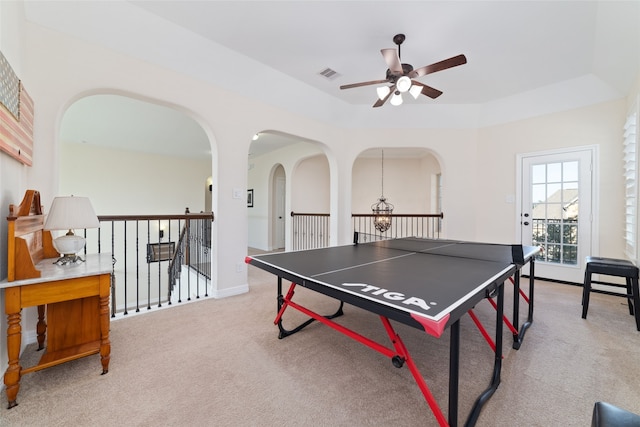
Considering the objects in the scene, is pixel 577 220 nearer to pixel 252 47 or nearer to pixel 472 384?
pixel 472 384

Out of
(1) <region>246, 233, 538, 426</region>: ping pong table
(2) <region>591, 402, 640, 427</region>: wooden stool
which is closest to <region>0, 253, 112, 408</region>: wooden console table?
(1) <region>246, 233, 538, 426</region>: ping pong table

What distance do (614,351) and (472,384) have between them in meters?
1.35

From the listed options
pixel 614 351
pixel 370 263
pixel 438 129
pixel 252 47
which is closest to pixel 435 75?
pixel 438 129

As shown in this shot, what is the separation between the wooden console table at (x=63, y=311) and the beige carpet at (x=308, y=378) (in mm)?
128

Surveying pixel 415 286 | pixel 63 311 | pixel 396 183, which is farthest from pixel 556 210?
pixel 63 311

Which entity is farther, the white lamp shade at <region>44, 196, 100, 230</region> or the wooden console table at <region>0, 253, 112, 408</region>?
the white lamp shade at <region>44, 196, 100, 230</region>

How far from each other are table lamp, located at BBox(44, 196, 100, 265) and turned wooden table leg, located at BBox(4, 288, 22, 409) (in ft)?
1.17

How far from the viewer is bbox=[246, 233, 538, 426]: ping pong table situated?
3.42 ft

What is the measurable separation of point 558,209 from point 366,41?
373cm

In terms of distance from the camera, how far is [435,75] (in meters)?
3.53

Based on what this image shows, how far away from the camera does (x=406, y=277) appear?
147 centimetres

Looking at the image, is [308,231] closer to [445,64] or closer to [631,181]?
[445,64]

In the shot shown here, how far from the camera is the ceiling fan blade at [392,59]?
89.4 inches

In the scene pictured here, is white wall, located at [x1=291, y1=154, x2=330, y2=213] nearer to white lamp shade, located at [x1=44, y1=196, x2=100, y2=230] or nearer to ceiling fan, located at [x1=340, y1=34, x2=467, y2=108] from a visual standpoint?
ceiling fan, located at [x1=340, y1=34, x2=467, y2=108]
